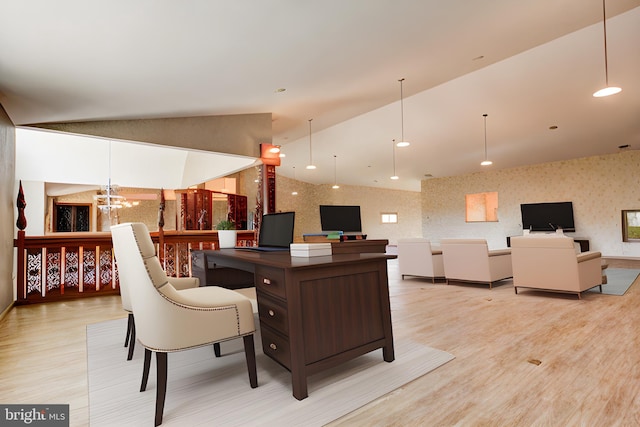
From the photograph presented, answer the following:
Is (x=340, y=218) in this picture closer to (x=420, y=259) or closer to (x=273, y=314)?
(x=420, y=259)

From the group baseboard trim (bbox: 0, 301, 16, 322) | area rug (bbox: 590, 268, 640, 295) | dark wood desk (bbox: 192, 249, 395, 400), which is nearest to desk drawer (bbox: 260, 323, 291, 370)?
dark wood desk (bbox: 192, 249, 395, 400)

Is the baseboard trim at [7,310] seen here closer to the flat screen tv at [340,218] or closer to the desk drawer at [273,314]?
the desk drawer at [273,314]

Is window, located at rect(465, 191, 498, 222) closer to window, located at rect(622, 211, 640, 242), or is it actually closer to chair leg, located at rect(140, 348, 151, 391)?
window, located at rect(622, 211, 640, 242)

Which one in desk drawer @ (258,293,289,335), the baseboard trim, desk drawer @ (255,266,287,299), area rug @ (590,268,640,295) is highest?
desk drawer @ (255,266,287,299)

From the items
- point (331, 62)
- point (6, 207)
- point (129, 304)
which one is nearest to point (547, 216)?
point (331, 62)

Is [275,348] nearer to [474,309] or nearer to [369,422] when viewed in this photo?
[369,422]

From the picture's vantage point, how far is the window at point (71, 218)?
10.7 metres

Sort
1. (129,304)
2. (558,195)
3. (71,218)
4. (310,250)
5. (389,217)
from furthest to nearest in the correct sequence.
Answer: (389,217) → (71,218) → (558,195) → (129,304) → (310,250)

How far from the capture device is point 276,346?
1952mm

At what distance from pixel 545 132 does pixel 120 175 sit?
11183 millimetres

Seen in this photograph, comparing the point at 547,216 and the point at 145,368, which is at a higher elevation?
the point at 547,216

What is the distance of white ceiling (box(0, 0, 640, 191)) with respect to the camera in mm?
2363

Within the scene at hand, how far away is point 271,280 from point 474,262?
4260 millimetres

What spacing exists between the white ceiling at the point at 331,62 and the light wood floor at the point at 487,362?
2313mm
